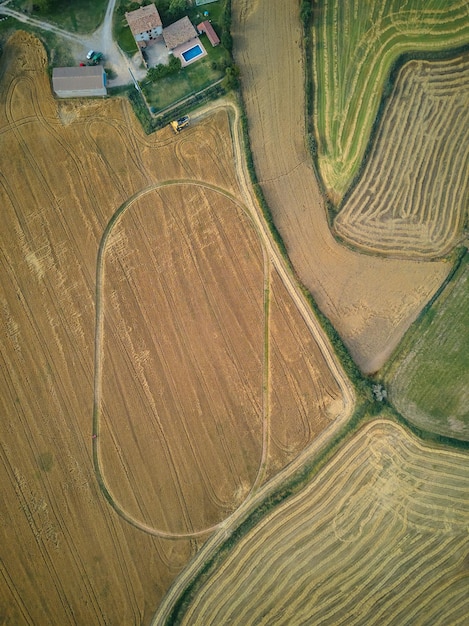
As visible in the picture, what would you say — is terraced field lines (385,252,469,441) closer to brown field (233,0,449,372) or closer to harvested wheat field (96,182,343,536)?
brown field (233,0,449,372)

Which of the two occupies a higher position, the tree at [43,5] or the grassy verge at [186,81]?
the tree at [43,5]

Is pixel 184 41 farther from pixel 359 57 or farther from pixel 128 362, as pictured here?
pixel 128 362

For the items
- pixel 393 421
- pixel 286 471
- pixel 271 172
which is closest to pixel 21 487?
pixel 286 471

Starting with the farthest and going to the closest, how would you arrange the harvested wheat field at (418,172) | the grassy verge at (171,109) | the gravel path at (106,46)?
the gravel path at (106,46), the grassy verge at (171,109), the harvested wheat field at (418,172)

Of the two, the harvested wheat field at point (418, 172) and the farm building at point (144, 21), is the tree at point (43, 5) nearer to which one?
the farm building at point (144, 21)

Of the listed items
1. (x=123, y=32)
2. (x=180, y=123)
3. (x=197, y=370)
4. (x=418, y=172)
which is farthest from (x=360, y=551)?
(x=123, y=32)

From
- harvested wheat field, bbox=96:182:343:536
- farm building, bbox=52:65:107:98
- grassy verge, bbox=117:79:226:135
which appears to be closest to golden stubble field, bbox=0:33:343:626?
harvested wheat field, bbox=96:182:343:536

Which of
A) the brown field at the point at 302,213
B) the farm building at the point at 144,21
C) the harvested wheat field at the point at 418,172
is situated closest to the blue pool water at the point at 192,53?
the farm building at the point at 144,21
